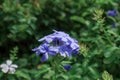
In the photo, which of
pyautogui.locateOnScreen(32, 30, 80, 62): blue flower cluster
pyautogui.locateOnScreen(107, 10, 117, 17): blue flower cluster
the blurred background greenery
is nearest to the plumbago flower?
the blurred background greenery

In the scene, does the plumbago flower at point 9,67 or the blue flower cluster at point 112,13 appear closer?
the plumbago flower at point 9,67

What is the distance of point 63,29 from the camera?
3848mm

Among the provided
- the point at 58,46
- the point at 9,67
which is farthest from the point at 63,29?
the point at 58,46

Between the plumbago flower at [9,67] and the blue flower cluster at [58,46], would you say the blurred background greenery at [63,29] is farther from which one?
the blue flower cluster at [58,46]

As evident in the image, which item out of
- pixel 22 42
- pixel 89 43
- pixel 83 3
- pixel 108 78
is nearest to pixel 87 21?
pixel 83 3

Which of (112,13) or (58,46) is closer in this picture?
(58,46)

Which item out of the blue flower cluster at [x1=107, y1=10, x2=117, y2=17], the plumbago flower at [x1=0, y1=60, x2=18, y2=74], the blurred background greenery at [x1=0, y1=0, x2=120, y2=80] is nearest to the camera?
the blurred background greenery at [x1=0, y1=0, x2=120, y2=80]

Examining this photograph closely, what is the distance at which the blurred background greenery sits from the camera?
266 cm

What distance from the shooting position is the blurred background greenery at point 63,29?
105 inches

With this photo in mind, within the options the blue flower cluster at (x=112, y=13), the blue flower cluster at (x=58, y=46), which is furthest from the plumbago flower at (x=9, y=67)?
the blue flower cluster at (x=112, y=13)

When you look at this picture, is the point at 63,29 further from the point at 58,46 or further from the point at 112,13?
the point at 58,46

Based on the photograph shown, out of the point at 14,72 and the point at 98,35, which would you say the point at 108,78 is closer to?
the point at 98,35

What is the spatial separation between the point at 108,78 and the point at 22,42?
5.84ft

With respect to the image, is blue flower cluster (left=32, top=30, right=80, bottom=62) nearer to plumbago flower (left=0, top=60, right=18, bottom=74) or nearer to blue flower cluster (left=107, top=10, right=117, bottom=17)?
plumbago flower (left=0, top=60, right=18, bottom=74)
